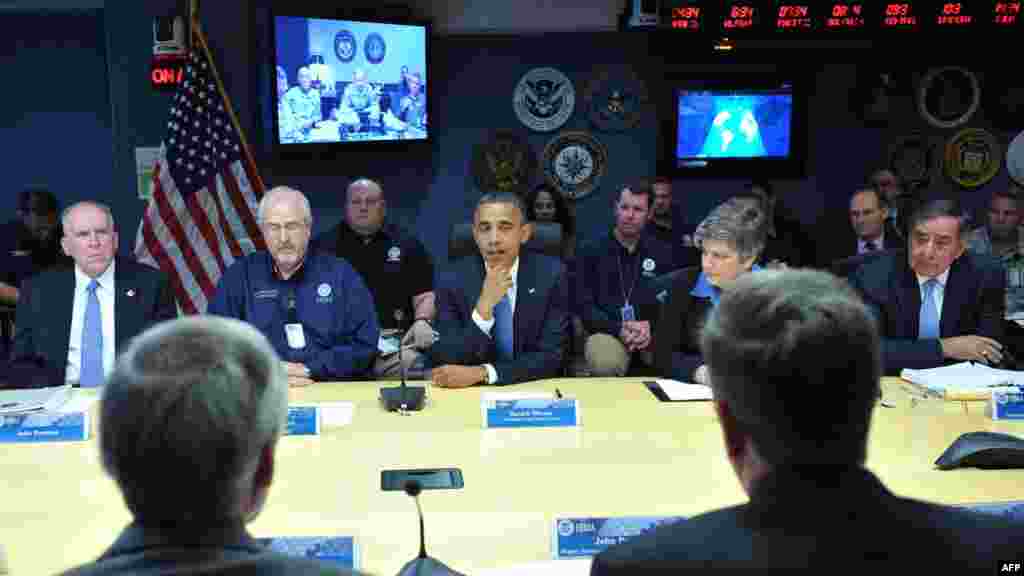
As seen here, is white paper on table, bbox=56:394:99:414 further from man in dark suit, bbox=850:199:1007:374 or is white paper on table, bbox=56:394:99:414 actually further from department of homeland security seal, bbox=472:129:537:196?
department of homeland security seal, bbox=472:129:537:196

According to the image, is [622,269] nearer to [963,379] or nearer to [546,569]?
[963,379]

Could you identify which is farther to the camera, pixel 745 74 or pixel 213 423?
pixel 745 74

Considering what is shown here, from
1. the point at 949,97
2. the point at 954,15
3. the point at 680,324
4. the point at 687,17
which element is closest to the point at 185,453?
the point at 680,324

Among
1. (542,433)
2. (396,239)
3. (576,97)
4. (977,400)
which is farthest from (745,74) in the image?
(542,433)

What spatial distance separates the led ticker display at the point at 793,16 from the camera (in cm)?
538

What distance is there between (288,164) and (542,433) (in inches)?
151

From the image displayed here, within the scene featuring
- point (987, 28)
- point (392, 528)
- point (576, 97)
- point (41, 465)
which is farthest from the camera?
point (576, 97)

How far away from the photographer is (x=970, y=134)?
6.77 metres

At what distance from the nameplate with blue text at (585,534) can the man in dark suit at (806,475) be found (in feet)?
2.59

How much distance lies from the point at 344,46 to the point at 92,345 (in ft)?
8.89

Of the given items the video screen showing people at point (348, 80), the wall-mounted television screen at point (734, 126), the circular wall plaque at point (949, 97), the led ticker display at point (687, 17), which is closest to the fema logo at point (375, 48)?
the video screen showing people at point (348, 80)

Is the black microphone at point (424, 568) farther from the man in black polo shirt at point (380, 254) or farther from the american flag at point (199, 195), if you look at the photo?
the man in black polo shirt at point (380, 254)

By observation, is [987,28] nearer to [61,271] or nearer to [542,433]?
[542,433]

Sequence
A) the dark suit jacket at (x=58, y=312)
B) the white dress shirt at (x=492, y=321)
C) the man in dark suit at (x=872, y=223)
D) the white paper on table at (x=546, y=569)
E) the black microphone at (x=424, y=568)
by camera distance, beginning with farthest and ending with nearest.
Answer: the man in dark suit at (x=872, y=223) < the dark suit jacket at (x=58, y=312) < the white dress shirt at (x=492, y=321) < the white paper on table at (x=546, y=569) < the black microphone at (x=424, y=568)
